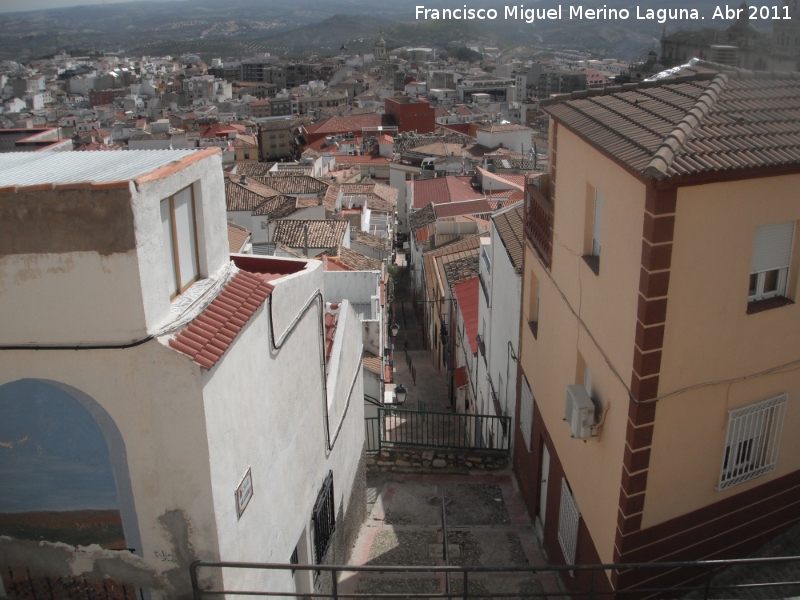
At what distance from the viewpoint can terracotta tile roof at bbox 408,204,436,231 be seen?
117 feet

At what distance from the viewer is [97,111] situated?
11419cm

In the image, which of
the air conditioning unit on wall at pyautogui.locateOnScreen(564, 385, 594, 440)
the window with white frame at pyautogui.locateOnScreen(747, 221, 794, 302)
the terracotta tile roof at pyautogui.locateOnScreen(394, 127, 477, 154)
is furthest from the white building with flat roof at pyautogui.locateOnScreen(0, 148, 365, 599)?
the terracotta tile roof at pyautogui.locateOnScreen(394, 127, 477, 154)

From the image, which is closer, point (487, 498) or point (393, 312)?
point (487, 498)

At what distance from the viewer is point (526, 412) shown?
12094 mm

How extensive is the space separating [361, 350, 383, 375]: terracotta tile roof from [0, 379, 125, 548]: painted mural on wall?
11.5 meters

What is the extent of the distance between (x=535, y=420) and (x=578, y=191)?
4143mm

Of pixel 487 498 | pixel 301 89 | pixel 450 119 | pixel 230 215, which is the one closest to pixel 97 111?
pixel 301 89

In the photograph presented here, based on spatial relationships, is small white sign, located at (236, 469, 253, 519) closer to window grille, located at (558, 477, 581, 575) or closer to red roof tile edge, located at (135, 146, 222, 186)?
red roof tile edge, located at (135, 146, 222, 186)

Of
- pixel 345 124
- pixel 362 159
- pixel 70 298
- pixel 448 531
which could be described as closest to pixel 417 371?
pixel 448 531

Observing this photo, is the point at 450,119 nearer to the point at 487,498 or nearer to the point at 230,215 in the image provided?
the point at 230,215

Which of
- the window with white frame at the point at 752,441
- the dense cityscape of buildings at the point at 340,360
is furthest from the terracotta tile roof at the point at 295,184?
the window with white frame at the point at 752,441

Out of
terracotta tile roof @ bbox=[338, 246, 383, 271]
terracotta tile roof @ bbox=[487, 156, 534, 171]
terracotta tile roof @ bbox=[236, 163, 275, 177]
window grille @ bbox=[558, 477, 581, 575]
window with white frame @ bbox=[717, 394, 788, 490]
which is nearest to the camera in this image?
window with white frame @ bbox=[717, 394, 788, 490]

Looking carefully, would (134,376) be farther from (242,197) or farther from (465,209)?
(242,197)

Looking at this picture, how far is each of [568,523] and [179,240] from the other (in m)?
6.09
